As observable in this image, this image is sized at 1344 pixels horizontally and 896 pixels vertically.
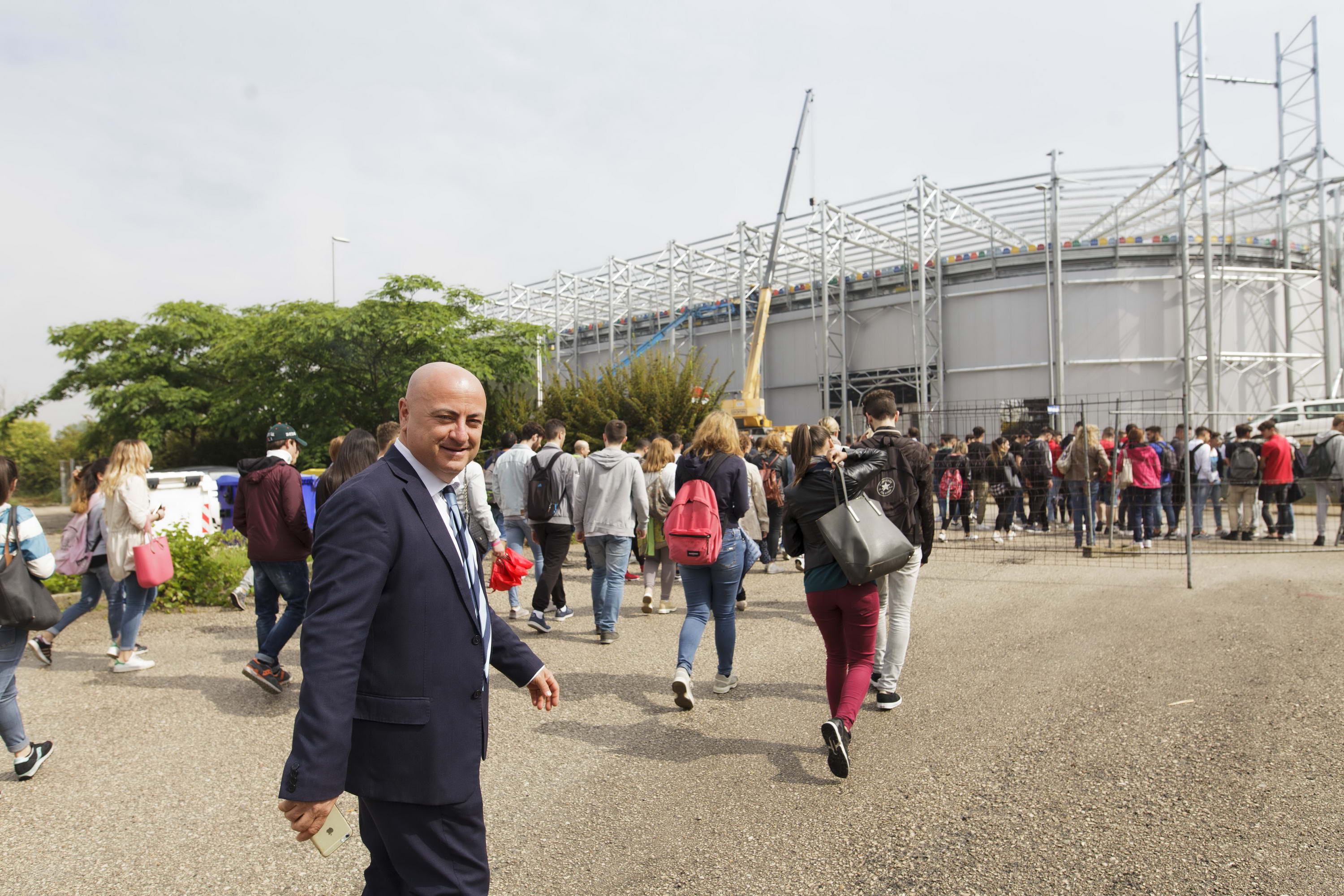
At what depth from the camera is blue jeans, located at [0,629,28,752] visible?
13.7ft

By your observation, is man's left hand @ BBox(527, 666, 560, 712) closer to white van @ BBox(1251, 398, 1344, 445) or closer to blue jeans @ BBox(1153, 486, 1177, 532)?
blue jeans @ BBox(1153, 486, 1177, 532)

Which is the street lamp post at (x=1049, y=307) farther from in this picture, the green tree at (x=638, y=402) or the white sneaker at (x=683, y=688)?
the white sneaker at (x=683, y=688)

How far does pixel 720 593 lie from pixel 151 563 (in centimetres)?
400

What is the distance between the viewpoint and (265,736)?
4883mm

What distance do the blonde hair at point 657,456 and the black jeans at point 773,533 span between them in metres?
2.69

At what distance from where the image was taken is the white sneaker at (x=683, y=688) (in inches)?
198

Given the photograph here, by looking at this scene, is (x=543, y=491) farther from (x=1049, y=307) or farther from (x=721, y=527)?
(x=1049, y=307)

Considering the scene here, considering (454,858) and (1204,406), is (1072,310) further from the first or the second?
(454,858)

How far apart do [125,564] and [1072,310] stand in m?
26.3

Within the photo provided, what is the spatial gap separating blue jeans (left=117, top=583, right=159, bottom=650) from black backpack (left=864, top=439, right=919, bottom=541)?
532 centimetres

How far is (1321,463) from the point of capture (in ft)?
38.9

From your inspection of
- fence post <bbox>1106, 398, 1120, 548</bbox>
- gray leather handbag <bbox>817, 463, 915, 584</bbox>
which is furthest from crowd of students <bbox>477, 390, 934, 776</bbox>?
fence post <bbox>1106, 398, 1120, 548</bbox>

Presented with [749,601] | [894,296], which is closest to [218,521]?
[749,601]

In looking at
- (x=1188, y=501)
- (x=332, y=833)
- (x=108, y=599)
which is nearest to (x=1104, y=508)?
(x=1188, y=501)
